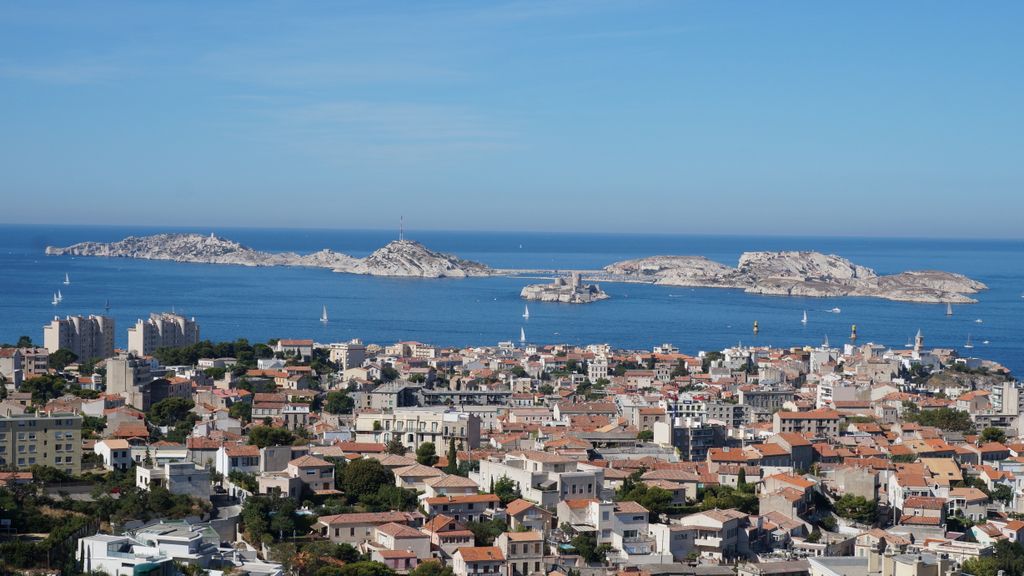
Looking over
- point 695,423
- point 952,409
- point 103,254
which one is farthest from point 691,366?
point 103,254

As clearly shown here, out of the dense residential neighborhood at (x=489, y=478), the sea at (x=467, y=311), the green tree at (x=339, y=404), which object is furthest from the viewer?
the sea at (x=467, y=311)

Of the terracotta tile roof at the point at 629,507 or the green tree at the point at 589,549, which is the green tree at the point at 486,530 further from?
the terracotta tile roof at the point at 629,507

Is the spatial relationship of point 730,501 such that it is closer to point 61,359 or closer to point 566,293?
point 61,359

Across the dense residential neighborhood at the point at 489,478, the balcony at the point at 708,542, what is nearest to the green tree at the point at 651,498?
the dense residential neighborhood at the point at 489,478

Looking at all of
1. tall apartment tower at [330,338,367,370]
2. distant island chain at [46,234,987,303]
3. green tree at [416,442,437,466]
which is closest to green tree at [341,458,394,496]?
green tree at [416,442,437,466]

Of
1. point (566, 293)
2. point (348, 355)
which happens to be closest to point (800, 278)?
point (566, 293)

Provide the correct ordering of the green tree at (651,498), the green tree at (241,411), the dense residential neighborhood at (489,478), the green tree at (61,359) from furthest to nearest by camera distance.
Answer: the green tree at (61,359) < the green tree at (241,411) < the green tree at (651,498) < the dense residential neighborhood at (489,478)
